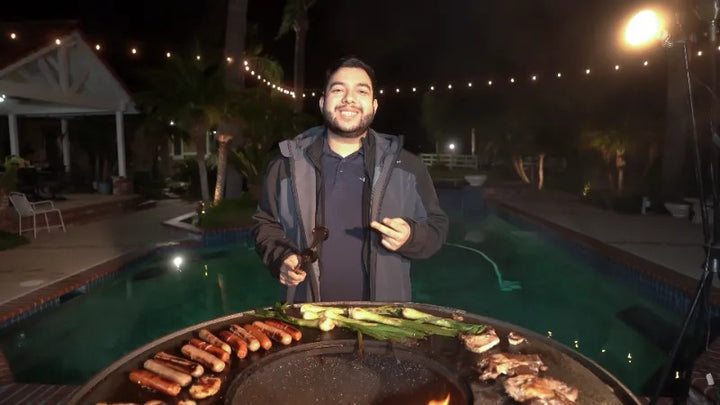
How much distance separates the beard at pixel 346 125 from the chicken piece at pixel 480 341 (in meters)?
1.18

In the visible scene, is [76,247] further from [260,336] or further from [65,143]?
[65,143]

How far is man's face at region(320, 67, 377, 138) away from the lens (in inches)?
100.0

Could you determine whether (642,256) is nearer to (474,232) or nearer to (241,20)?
(474,232)

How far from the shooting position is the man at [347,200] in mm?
Answer: 2580

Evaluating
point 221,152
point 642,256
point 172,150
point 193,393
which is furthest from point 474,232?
point 172,150

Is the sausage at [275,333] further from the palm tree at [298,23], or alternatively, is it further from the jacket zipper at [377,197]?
the palm tree at [298,23]

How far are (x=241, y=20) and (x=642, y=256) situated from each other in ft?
37.2

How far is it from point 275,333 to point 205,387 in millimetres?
452

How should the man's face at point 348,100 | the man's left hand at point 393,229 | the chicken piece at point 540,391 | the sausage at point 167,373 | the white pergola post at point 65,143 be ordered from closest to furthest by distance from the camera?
the chicken piece at point 540,391 < the sausage at point 167,373 < the man's left hand at point 393,229 < the man's face at point 348,100 < the white pergola post at point 65,143

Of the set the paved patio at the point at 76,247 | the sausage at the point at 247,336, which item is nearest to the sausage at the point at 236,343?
the sausage at the point at 247,336

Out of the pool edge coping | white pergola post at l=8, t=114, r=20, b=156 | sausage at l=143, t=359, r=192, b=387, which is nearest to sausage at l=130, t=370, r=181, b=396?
sausage at l=143, t=359, r=192, b=387

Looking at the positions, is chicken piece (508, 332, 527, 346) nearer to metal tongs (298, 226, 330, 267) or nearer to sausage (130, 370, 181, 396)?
metal tongs (298, 226, 330, 267)

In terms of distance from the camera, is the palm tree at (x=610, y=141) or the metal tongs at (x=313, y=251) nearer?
the metal tongs at (x=313, y=251)

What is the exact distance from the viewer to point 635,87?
57.9 feet
